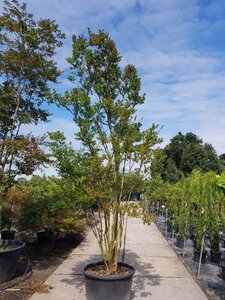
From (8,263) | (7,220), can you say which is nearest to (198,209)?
(8,263)

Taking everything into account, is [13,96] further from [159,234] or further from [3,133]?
[159,234]

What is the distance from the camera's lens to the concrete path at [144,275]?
5008mm

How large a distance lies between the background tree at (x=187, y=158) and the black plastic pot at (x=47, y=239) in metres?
24.7

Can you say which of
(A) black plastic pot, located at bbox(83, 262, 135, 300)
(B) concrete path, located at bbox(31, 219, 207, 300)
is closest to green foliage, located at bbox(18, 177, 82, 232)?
(B) concrete path, located at bbox(31, 219, 207, 300)

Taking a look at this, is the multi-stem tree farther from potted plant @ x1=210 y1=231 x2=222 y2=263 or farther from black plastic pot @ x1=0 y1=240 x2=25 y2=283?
potted plant @ x1=210 y1=231 x2=222 y2=263

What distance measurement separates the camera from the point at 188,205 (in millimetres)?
7652

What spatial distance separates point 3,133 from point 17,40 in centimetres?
167

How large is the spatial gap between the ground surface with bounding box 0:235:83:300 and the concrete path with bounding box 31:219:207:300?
0.52 feet

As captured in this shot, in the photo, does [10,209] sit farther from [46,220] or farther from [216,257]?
[216,257]

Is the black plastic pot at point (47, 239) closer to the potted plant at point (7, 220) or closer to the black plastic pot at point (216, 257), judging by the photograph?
the potted plant at point (7, 220)

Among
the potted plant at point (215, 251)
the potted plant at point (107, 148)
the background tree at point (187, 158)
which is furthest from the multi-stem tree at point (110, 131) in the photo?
the background tree at point (187, 158)

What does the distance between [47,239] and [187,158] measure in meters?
28.3

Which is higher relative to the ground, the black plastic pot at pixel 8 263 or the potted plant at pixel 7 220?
the potted plant at pixel 7 220

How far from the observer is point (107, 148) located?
15.1 feet
